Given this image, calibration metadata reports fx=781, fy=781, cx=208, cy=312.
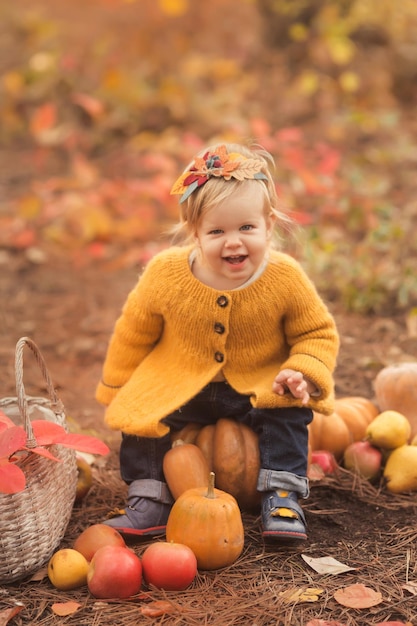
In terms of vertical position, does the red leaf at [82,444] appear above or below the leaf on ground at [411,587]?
above

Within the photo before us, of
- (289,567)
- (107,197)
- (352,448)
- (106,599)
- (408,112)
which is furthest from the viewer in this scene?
(408,112)

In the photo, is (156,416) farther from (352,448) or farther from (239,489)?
→ (352,448)

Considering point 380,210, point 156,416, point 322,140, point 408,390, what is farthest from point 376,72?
point 156,416

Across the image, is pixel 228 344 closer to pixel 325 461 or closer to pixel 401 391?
pixel 325 461

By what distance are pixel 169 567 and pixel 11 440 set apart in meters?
0.54

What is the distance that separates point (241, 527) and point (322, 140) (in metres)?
4.92

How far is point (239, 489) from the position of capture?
2.50 m

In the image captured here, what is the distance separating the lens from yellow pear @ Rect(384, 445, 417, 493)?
8.61ft

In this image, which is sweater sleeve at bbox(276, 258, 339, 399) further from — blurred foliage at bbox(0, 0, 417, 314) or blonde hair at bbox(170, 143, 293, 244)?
blurred foliage at bbox(0, 0, 417, 314)

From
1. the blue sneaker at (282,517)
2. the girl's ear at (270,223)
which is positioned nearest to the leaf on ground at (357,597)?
the blue sneaker at (282,517)

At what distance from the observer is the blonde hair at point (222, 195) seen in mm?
2332

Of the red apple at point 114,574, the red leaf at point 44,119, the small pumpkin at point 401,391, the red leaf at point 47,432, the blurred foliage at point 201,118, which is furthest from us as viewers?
the red leaf at point 44,119

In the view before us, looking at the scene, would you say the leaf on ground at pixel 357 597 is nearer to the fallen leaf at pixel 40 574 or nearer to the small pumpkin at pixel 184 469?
the small pumpkin at pixel 184 469

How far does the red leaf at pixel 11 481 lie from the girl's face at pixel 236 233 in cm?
86
